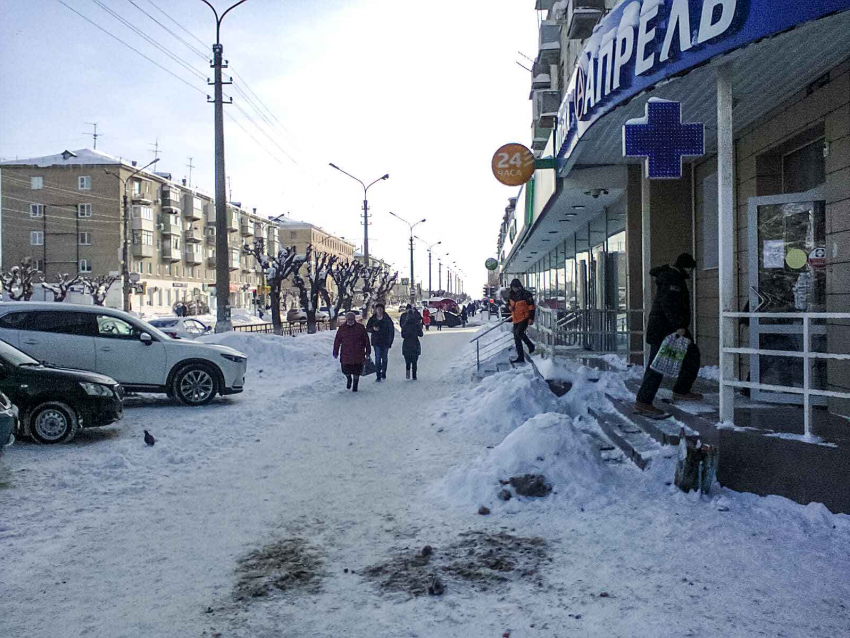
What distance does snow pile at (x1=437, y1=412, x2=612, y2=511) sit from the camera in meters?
5.78

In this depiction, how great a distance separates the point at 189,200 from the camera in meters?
83.1

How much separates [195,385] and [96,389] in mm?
3081

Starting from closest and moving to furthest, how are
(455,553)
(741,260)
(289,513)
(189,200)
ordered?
(455,553) < (289,513) < (741,260) < (189,200)

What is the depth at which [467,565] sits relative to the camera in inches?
176

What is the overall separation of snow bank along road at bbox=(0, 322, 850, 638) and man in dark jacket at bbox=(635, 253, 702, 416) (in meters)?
0.94

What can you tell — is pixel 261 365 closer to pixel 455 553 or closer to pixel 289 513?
pixel 289 513

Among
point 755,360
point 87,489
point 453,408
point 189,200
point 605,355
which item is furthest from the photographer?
point 189,200

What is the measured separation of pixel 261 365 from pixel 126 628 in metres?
15.2

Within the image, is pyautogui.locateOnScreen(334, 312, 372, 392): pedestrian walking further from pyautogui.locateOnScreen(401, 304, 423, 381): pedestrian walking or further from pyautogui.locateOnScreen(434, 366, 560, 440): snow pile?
pyautogui.locateOnScreen(434, 366, 560, 440): snow pile

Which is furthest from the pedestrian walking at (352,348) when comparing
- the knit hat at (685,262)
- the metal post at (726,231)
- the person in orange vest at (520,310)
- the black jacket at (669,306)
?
the metal post at (726,231)

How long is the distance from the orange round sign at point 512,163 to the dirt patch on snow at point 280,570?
1012 centimetres

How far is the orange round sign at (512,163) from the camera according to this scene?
45.1 feet

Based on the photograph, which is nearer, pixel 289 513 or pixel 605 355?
pixel 289 513


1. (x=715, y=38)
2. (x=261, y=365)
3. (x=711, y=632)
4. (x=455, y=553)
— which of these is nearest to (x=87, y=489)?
(x=455, y=553)
